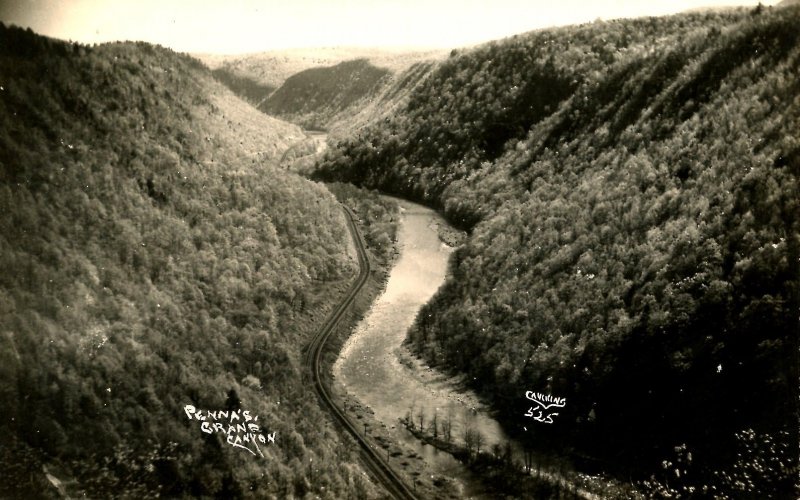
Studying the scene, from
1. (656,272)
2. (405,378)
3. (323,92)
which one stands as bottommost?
(405,378)

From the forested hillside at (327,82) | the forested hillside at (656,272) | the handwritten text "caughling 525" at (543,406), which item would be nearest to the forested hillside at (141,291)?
the handwritten text "caughling 525" at (543,406)

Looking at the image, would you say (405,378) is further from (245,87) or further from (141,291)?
(245,87)

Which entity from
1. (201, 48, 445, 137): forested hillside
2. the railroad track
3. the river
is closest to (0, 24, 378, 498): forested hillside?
the railroad track

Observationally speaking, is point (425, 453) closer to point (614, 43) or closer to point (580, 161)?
point (580, 161)

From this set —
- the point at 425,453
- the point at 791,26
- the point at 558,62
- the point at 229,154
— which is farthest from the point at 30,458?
the point at 558,62

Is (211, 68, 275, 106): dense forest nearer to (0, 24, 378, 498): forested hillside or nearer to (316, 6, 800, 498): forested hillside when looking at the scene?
(0, 24, 378, 498): forested hillside
